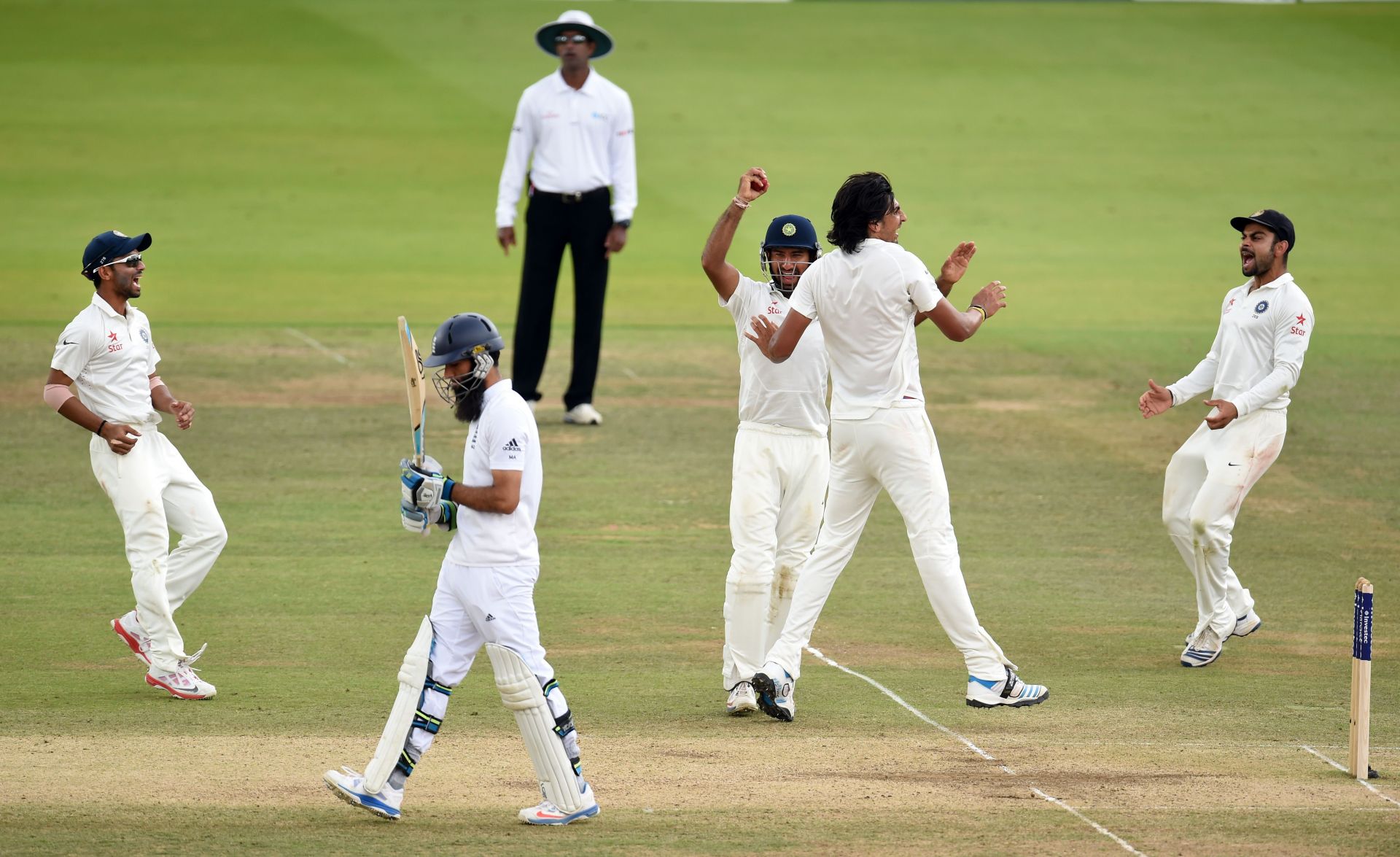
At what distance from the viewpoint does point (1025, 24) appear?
142 feet

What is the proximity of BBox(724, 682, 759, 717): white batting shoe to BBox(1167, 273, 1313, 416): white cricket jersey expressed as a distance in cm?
301

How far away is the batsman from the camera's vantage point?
22.7ft

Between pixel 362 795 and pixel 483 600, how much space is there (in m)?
0.87

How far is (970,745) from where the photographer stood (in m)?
8.21

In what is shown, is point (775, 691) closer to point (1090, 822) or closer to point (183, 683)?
point (1090, 822)

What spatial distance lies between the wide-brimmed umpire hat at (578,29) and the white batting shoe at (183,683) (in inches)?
309

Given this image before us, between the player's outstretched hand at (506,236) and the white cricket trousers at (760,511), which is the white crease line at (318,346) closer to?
the player's outstretched hand at (506,236)

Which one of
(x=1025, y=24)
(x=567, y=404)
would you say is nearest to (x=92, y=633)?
(x=567, y=404)

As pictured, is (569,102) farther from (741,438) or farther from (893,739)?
(893,739)

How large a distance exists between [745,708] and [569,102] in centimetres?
814

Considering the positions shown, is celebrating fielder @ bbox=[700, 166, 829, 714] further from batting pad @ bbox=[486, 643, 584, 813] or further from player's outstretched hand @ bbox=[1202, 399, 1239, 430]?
player's outstretched hand @ bbox=[1202, 399, 1239, 430]

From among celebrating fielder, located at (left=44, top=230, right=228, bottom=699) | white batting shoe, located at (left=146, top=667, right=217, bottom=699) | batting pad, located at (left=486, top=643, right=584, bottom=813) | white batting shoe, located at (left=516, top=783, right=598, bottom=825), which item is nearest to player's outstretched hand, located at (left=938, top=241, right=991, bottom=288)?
batting pad, located at (left=486, top=643, right=584, bottom=813)

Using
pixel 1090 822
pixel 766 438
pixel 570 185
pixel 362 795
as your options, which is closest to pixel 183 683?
pixel 362 795

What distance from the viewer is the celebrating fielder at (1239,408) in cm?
976
